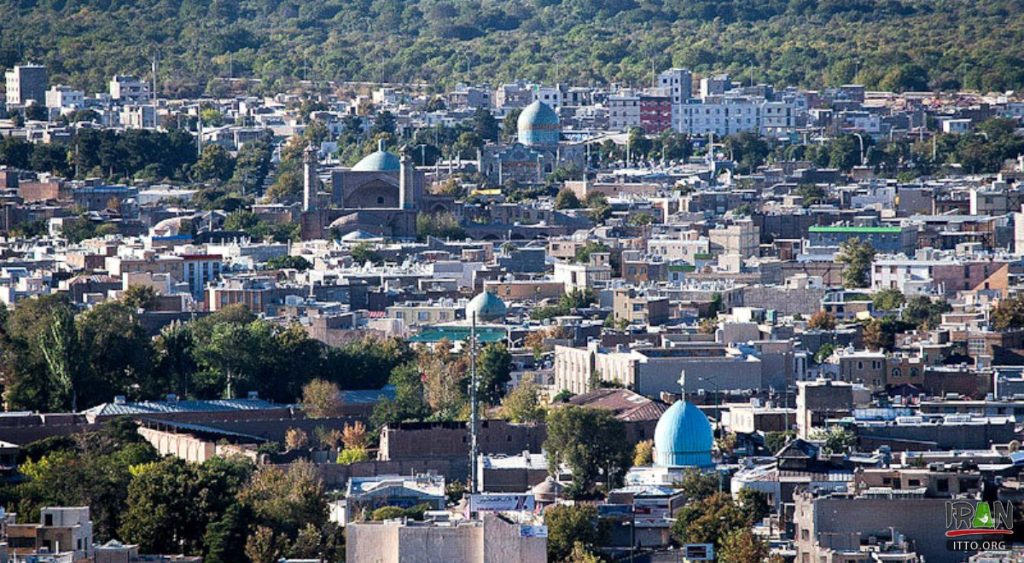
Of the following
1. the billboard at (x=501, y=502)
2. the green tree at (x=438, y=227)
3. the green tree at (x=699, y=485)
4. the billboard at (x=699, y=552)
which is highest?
the billboard at (x=501, y=502)

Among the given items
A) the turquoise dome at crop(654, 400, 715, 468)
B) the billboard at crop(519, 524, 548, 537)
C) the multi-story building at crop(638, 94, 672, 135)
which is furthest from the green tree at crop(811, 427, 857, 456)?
the multi-story building at crop(638, 94, 672, 135)

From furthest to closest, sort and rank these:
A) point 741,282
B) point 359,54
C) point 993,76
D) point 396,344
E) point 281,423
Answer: point 359,54
point 993,76
point 741,282
point 396,344
point 281,423

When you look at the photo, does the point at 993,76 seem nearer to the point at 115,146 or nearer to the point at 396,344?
the point at 115,146

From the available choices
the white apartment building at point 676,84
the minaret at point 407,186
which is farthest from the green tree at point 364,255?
the white apartment building at point 676,84

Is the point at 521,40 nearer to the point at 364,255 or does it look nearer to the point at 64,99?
the point at 64,99

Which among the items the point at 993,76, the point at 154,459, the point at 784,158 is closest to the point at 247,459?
the point at 154,459

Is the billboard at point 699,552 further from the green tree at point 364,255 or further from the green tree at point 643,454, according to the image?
the green tree at point 364,255
